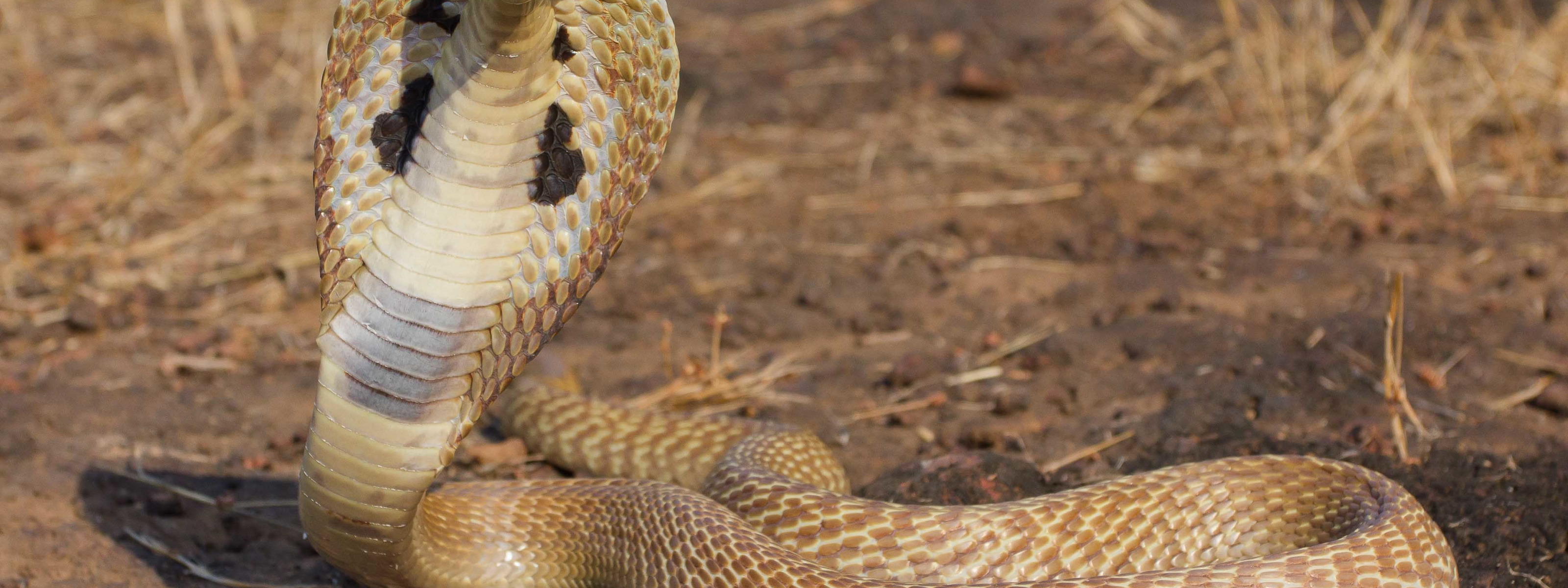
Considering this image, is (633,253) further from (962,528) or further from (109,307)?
(962,528)

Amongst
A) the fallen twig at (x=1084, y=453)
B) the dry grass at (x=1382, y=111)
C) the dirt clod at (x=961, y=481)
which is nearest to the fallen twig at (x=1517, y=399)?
the fallen twig at (x=1084, y=453)

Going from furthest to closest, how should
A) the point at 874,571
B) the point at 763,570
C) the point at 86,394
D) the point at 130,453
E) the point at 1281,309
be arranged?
the point at 1281,309 → the point at 86,394 → the point at 130,453 → the point at 874,571 → the point at 763,570

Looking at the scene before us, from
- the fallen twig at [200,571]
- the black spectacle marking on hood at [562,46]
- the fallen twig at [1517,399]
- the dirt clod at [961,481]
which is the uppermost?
the black spectacle marking on hood at [562,46]

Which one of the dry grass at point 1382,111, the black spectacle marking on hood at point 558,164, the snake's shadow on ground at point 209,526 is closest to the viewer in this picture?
the black spectacle marking on hood at point 558,164

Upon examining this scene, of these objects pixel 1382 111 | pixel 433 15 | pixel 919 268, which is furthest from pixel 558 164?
pixel 1382 111

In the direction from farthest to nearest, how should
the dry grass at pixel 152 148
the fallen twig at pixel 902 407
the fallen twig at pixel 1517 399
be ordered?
the dry grass at pixel 152 148 → the fallen twig at pixel 902 407 → the fallen twig at pixel 1517 399

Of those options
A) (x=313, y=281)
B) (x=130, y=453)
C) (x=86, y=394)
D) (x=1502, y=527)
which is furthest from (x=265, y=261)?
(x=1502, y=527)

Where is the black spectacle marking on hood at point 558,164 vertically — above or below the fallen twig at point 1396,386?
above

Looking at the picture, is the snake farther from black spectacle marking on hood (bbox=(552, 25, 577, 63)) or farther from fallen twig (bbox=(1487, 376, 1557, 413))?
fallen twig (bbox=(1487, 376, 1557, 413))

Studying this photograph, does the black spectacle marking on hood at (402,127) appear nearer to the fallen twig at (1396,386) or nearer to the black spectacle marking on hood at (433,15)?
the black spectacle marking on hood at (433,15)
